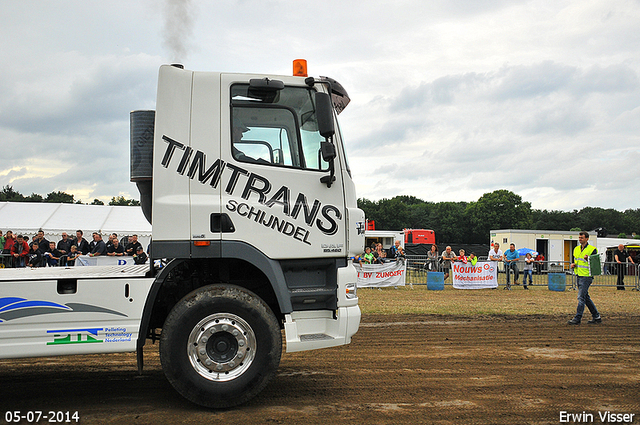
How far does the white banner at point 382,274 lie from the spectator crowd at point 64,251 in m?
8.96

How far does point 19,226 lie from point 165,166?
1846 centimetres

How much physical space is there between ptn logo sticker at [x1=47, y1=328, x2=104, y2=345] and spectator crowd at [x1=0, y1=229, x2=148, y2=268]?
16.6 feet

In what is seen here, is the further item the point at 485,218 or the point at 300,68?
the point at 485,218

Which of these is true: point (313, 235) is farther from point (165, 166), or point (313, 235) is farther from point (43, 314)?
point (43, 314)

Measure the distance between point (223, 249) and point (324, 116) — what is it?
64.6 inches

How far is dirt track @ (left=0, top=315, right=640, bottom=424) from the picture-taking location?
182 inches

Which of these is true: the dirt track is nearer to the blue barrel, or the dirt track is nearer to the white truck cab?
the white truck cab

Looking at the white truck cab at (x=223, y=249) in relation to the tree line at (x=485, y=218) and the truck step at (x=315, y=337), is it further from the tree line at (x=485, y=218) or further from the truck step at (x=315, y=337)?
the tree line at (x=485, y=218)

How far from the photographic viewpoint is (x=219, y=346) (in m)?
4.68

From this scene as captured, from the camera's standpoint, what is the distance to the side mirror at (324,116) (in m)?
4.75

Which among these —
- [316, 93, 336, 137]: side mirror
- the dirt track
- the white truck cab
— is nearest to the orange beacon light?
the white truck cab

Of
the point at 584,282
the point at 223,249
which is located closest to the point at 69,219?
the point at 223,249

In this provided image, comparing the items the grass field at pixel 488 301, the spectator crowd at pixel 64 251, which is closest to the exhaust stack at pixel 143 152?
the spectator crowd at pixel 64 251

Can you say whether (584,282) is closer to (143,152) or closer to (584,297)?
(584,297)
